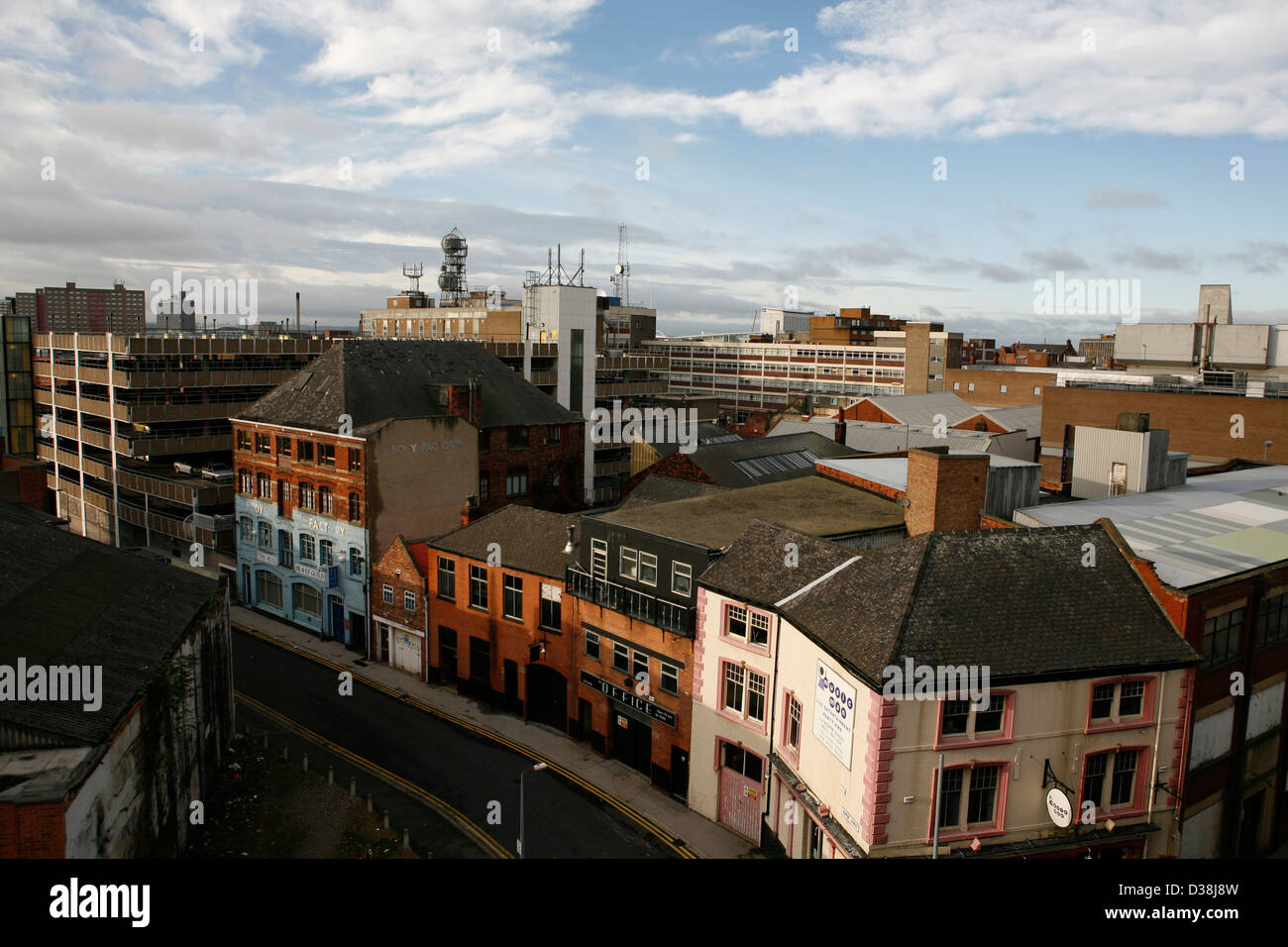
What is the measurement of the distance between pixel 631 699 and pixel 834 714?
1263 centimetres

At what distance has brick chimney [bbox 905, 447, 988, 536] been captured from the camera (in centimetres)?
3116

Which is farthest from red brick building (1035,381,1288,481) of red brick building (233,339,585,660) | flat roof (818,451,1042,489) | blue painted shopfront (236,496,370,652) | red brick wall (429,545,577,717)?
blue painted shopfront (236,496,370,652)

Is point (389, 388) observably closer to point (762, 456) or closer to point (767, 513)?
point (762, 456)

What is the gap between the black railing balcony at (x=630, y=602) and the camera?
108 ft

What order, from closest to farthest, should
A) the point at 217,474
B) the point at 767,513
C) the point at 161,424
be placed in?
the point at 767,513, the point at 217,474, the point at 161,424

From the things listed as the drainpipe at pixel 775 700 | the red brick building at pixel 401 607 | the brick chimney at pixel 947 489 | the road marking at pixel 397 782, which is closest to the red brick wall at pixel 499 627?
the red brick building at pixel 401 607

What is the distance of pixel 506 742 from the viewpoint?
3825 cm

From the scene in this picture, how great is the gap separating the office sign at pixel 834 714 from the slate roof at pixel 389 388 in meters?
32.8

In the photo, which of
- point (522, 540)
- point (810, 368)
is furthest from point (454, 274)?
point (522, 540)
